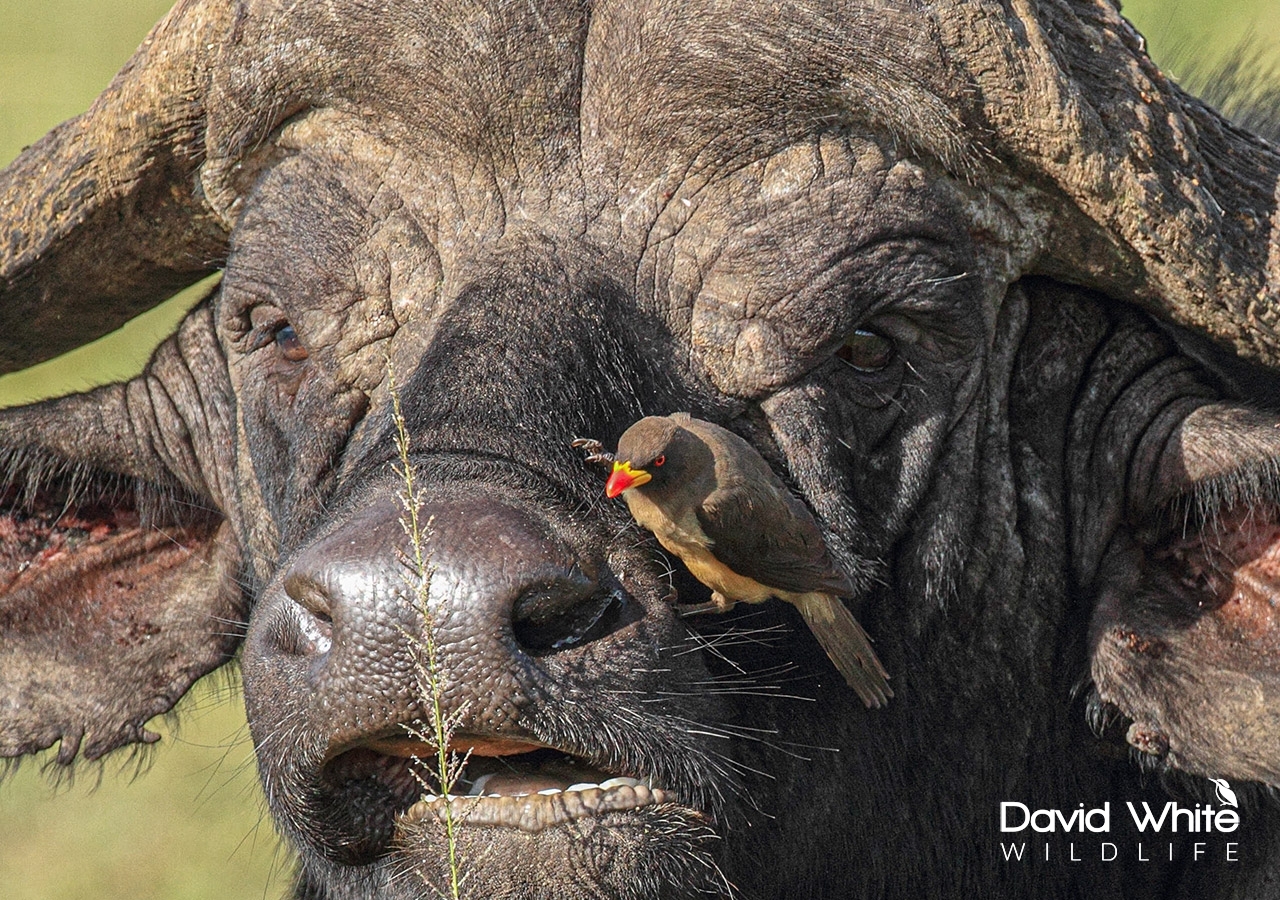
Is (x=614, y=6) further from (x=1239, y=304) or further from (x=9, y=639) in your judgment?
(x=9, y=639)

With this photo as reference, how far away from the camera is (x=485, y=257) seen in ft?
11.4

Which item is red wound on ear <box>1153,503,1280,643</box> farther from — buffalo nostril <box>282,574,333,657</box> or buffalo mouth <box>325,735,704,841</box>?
buffalo nostril <box>282,574,333,657</box>

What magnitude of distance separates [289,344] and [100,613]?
1115 millimetres

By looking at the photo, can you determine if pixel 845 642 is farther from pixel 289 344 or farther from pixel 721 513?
pixel 289 344

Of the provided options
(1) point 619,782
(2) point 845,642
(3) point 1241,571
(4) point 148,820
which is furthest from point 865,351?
(4) point 148,820

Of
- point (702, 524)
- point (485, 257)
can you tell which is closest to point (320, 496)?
point (485, 257)

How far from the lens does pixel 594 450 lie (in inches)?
120

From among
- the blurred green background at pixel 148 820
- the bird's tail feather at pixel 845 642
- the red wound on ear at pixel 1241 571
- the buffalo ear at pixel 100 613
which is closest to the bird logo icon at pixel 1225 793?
the red wound on ear at pixel 1241 571

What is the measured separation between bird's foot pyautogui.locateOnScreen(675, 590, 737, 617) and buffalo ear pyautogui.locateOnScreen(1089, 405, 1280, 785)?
3.06 ft

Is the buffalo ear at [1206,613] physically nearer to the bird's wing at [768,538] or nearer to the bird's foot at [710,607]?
the bird's wing at [768,538]

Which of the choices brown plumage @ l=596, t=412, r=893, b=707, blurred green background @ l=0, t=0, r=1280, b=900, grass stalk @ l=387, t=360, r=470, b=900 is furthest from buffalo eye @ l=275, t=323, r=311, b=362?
blurred green background @ l=0, t=0, r=1280, b=900

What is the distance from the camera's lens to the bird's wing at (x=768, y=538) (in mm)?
2992

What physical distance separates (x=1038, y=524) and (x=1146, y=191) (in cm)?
79

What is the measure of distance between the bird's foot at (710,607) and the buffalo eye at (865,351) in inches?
24.6
